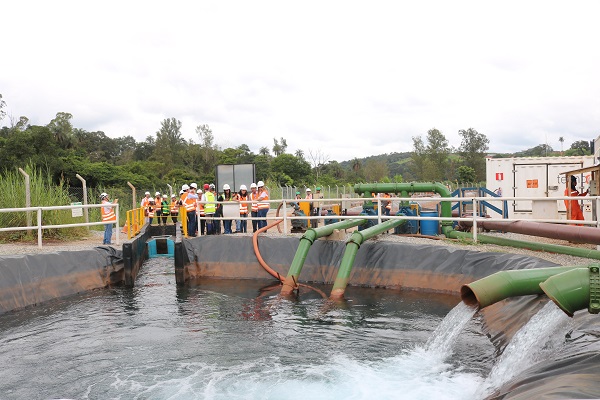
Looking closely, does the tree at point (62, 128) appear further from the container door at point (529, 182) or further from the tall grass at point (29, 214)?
the container door at point (529, 182)

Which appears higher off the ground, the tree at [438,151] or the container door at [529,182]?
the tree at [438,151]

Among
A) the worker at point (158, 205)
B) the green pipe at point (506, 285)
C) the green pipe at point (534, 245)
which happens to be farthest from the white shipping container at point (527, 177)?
the green pipe at point (506, 285)

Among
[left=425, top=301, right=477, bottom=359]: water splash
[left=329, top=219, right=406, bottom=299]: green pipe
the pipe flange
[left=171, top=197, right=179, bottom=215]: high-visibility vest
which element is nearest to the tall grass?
[left=171, top=197, right=179, bottom=215]: high-visibility vest

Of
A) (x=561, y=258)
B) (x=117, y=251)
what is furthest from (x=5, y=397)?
(x=561, y=258)

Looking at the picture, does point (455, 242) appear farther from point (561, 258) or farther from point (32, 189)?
point (32, 189)

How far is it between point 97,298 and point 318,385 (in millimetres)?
6537

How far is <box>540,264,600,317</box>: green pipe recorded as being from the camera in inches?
179

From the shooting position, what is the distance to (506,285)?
5.39 meters

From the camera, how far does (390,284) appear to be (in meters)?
11.2

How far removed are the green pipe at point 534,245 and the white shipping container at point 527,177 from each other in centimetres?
631

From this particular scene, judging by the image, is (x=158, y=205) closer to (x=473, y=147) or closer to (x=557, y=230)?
(x=557, y=230)

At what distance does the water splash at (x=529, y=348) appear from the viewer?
17.6 ft

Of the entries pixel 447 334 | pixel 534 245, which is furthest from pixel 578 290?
pixel 534 245

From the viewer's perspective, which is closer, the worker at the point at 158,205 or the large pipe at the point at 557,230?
the large pipe at the point at 557,230
